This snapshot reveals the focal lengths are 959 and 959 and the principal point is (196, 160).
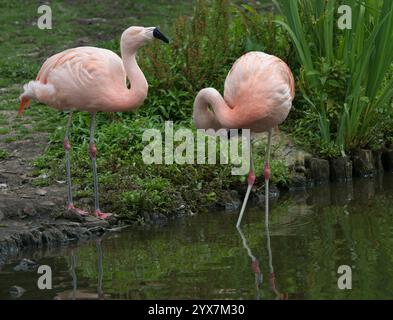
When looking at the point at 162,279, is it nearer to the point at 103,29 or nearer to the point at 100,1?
the point at 103,29

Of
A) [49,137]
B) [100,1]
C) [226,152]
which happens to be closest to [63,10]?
[100,1]

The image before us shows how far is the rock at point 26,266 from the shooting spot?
260 inches

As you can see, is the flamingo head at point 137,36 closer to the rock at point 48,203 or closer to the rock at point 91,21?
the rock at point 48,203

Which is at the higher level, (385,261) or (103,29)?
(103,29)

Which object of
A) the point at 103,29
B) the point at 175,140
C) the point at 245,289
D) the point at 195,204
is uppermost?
the point at 103,29

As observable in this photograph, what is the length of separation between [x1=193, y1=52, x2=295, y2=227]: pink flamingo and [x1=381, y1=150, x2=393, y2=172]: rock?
2208 millimetres

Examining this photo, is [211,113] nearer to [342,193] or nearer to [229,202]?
[229,202]

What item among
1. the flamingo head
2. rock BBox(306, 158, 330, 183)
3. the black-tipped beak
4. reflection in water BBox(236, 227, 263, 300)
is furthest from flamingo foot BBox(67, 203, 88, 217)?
rock BBox(306, 158, 330, 183)

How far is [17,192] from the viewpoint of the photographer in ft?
26.8

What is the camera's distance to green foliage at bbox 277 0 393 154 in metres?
8.95

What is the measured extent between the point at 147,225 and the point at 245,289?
200 cm

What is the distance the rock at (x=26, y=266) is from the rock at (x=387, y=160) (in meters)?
4.23

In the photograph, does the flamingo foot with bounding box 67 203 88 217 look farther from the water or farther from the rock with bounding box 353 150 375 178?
the rock with bounding box 353 150 375 178

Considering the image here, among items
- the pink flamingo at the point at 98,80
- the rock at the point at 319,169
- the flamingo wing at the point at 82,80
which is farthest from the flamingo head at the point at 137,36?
the rock at the point at 319,169
